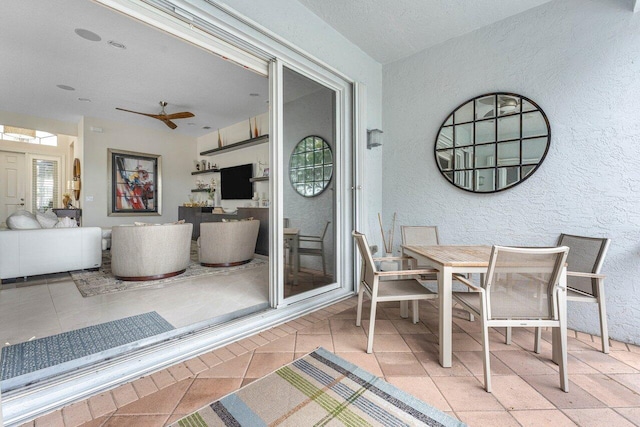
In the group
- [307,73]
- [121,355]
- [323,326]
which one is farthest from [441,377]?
[307,73]

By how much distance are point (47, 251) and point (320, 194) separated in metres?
3.70

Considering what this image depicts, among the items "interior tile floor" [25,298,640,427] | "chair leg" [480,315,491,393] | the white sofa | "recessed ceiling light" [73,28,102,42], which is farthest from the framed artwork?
"chair leg" [480,315,491,393]

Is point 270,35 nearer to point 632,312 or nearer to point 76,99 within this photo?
point 632,312

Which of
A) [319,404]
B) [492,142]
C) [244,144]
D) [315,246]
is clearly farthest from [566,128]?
[244,144]

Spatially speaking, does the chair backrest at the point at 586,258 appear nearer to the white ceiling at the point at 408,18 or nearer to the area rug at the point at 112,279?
the white ceiling at the point at 408,18

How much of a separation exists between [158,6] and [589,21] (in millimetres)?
3448

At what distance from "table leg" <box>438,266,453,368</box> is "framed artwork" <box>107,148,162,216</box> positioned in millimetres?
7367

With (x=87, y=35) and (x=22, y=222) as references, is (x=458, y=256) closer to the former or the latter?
(x=87, y=35)

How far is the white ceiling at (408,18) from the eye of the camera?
2.62 metres

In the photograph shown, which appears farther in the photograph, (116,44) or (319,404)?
(116,44)

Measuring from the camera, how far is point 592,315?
238 cm

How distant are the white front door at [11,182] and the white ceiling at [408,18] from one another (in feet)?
28.1

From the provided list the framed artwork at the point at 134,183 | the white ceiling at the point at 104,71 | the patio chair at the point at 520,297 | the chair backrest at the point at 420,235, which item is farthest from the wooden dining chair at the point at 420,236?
the framed artwork at the point at 134,183

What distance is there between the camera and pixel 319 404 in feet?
4.86
